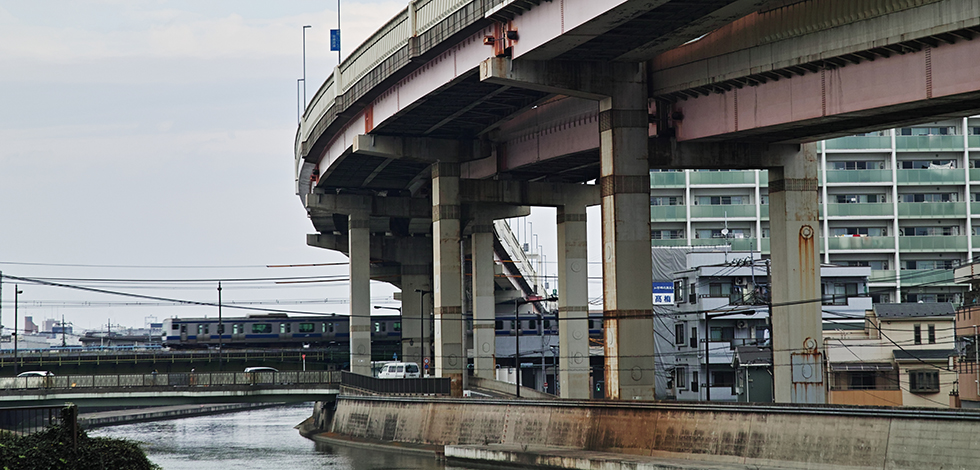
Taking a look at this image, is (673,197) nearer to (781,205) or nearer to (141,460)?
(781,205)

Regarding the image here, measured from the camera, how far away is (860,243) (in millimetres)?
115750

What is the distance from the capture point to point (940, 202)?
115500mm

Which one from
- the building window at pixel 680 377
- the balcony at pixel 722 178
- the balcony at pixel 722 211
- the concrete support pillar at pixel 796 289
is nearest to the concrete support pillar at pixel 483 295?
the building window at pixel 680 377

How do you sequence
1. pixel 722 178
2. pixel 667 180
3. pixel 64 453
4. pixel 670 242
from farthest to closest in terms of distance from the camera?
pixel 722 178 < pixel 670 242 < pixel 667 180 < pixel 64 453

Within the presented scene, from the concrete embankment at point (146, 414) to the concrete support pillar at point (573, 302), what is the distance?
53396 mm

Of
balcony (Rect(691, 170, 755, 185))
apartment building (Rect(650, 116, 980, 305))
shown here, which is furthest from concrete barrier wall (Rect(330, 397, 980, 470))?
balcony (Rect(691, 170, 755, 185))

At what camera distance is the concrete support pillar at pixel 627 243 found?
45531mm

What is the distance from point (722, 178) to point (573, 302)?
173ft

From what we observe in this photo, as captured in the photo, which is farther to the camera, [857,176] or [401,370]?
[857,176]

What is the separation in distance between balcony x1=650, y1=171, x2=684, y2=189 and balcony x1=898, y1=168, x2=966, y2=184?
74.0 feet

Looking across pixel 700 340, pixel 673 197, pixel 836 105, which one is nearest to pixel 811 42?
pixel 836 105

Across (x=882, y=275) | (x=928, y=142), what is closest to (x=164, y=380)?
(x=882, y=275)

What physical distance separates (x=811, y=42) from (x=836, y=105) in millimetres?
2447

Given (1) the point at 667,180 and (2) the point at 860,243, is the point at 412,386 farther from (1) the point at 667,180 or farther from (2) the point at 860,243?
(2) the point at 860,243
